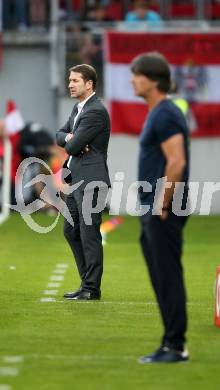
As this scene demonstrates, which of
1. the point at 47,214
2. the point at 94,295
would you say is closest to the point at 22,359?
the point at 94,295

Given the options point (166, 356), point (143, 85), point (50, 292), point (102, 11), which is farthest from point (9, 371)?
point (102, 11)

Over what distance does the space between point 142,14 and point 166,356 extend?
668 inches

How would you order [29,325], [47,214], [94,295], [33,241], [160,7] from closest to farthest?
[29,325] < [94,295] < [33,241] < [47,214] < [160,7]

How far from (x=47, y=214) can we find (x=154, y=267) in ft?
49.9

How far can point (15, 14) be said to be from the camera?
25500 millimetres

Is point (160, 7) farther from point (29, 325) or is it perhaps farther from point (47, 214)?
point (29, 325)

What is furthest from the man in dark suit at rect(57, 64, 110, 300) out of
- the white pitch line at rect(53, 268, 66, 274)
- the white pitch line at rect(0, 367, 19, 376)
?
the white pitch line at rect(0, 367, 19, 376)

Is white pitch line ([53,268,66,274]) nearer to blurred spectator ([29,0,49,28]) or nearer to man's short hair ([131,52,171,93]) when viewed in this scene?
man's short hair ([131,52,171,93])

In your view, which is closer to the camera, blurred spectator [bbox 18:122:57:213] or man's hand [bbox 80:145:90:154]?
man's hand [bbox 80:145:90:154]

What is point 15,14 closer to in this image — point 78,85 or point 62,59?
point 62,59

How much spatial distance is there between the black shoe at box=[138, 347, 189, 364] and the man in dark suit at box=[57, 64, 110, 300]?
11.7ft

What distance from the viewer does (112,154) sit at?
25188mm

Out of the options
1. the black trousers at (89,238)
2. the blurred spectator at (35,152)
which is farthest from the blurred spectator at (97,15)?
the black trousers at (89,238)

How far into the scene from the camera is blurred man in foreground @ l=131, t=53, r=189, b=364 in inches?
330
